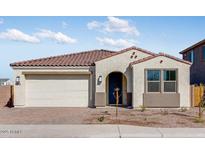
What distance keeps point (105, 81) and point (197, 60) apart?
1018 cm

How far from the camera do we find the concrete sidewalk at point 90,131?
30.5 feet

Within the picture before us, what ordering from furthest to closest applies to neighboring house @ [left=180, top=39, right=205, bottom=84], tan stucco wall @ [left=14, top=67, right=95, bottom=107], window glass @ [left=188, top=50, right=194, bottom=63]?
1. window glass @ [left=188, top=50, right=194, bottom=63]
2. neighboring house @ [left=180, top=39, right=205, bottom=84]
3. tan stucco wall @ [left=14, top=67, right=95, bottom=107]

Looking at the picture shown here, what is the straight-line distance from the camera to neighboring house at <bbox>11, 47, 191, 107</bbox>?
17.3 meters

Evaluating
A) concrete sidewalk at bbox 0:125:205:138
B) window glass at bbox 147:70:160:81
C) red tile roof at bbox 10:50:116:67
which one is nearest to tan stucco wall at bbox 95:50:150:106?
red tile roof at bbox 10:50:116:67

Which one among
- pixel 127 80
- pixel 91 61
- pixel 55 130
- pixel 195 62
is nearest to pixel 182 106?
pixel 127 80

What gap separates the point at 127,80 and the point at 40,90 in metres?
6.25

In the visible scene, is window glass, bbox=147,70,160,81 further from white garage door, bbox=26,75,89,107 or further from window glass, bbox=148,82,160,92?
white garage door, bbox=26,75,89,107

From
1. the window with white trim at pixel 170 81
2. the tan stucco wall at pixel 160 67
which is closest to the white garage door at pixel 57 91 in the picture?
the tan stucco wall at pixel 160 67

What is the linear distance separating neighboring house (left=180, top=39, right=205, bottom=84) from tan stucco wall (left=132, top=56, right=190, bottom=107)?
568cm

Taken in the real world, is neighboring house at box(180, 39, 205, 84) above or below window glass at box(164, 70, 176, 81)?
above

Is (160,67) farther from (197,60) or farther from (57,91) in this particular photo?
(197,60)

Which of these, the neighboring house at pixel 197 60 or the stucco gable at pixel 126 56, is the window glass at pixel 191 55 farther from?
the stucco gable at pixel 126 56

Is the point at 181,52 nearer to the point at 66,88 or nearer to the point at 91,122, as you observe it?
the point at 66,88

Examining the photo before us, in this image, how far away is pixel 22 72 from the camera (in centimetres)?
1858
